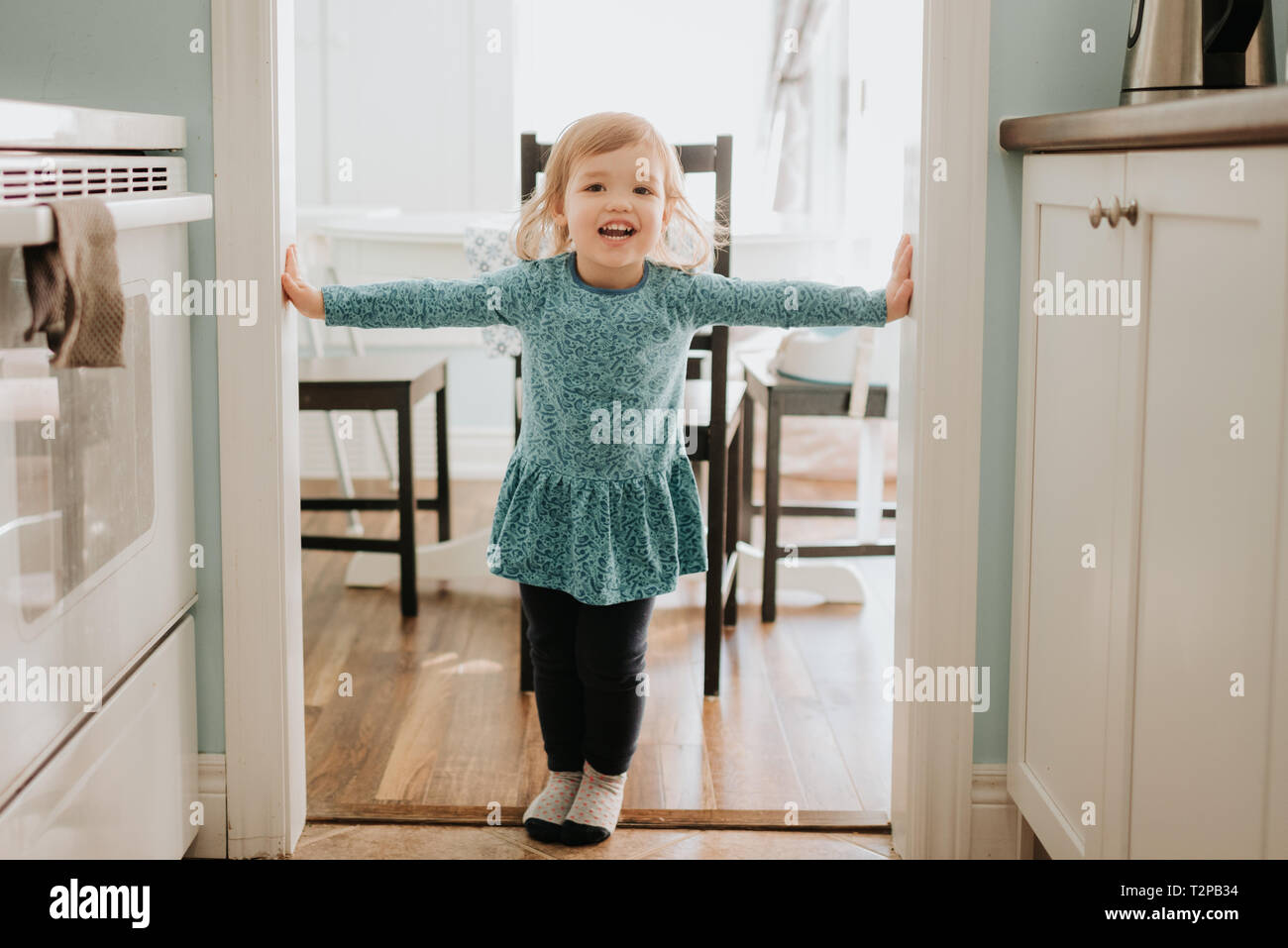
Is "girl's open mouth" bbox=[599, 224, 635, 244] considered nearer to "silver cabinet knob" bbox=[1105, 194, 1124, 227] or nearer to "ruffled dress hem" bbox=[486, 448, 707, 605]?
"ruffled dress hem" bbox=[486, 448, 707, 605]

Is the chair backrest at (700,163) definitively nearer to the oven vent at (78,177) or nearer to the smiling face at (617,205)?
the smiling face at (617,205)

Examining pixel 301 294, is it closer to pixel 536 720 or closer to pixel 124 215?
pixel 124 215

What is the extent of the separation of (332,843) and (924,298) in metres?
1.14

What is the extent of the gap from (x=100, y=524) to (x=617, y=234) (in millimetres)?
768

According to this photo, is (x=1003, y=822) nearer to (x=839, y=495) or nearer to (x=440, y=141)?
(x=839, y=495)

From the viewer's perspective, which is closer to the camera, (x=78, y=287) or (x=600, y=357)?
(x=78, y=287)

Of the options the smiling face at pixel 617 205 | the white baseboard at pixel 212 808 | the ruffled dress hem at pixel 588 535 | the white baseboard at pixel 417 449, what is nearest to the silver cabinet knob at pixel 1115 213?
the smiling face at pixel 617 205

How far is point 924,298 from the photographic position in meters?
1.79

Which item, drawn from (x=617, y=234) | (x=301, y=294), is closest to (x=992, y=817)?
(x=617, y=234)

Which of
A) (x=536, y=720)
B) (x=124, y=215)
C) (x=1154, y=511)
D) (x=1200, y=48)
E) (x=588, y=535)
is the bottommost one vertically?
(x=536, y=720)

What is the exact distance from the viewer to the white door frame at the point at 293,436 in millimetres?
1743

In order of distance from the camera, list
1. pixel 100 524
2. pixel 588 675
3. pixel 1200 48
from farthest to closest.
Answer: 1. pixel 588 675
2. pixel 1200 48
3. pixel 100 524

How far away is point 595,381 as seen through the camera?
189 centimetres

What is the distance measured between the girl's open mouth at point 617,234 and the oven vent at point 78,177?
0.56 metres
